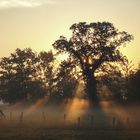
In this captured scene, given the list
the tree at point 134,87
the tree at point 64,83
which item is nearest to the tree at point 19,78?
the tree at point 64,83

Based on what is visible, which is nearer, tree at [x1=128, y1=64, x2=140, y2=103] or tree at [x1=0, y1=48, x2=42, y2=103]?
tree at [x1=128, y1=64, x2=140, y2=103]

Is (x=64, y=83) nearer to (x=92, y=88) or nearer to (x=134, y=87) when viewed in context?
(x=92, y=88)

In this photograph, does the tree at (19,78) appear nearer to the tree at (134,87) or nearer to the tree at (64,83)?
the tree at (64,83)

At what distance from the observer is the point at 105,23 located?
9312 centimetres

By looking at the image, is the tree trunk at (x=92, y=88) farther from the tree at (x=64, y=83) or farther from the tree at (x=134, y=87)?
the tree at (x=134, y=87)

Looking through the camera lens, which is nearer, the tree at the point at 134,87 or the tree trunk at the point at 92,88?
the tree at the point at 134,87

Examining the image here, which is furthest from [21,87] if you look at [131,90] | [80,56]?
[131,90]

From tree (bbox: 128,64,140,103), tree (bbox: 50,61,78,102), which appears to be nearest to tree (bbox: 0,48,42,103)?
tree (bbox: 50,61,78,102)

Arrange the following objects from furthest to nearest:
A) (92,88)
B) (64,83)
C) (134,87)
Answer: (64,83) → (92,88) → (134,87)

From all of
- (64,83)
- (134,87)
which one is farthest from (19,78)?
(134,87)

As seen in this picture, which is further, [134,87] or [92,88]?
[92,88]

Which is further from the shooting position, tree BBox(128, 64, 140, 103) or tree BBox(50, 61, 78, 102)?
tree BBox(50, 61, 78, 102)

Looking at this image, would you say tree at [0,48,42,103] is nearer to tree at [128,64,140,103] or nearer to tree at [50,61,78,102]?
tree at [50,61,78,102]

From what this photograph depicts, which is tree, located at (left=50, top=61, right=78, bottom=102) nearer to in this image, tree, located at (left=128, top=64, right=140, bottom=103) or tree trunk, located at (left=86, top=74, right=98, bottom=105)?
tree trunk, located at (left=86, top=74, right=98, bottom=105)
